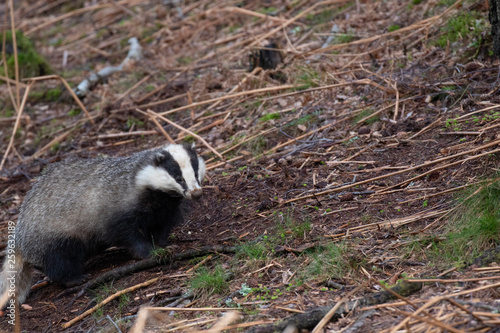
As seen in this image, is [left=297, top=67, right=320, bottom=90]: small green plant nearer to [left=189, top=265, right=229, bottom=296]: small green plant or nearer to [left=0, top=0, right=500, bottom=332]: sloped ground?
[left=0, top=0, right=500, bottom=332]: sloped ground

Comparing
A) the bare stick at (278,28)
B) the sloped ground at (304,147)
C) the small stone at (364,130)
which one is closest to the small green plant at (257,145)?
the sloped ground at (304,147)

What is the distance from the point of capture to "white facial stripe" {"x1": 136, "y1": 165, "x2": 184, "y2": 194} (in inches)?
195

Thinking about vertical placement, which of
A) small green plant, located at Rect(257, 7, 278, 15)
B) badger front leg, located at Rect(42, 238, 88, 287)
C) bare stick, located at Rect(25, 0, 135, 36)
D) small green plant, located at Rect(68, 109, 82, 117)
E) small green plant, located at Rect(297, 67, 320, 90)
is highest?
bare stick, located at Rect(25, 0, 135, 36)

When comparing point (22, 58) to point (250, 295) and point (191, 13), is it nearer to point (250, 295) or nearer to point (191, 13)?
point (191, 13)

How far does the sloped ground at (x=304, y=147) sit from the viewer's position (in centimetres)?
384

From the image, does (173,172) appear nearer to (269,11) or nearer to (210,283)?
(210,283)

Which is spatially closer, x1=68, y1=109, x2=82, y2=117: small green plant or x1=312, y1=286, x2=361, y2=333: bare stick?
x1=312, y1=286, x2=361, y2=333: bare stick

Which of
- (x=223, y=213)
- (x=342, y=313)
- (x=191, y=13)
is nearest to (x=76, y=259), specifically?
(x=223, y=213)

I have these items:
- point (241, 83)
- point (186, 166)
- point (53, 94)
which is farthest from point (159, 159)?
point (53, 94)

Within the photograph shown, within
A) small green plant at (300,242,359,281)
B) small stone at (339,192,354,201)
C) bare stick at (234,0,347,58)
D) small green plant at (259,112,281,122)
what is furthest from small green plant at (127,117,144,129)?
small green plant at (300,242,359,281)

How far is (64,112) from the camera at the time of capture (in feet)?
30.7

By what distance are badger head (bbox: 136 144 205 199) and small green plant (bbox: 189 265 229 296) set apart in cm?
85

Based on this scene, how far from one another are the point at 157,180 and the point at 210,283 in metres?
1.31

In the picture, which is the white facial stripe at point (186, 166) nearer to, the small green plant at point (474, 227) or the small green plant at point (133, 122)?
the small green plant at point (474, 227)
